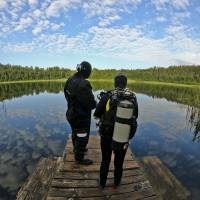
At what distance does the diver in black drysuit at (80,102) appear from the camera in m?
6.54

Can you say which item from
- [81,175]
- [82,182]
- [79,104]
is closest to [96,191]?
[82,182]

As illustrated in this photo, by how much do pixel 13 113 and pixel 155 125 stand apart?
13518 mm

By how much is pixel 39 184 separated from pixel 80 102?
10.3 ft

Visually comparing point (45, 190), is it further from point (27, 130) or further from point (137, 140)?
point (27, 130)

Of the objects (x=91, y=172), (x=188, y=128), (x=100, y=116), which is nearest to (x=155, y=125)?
(x=188, y=128)

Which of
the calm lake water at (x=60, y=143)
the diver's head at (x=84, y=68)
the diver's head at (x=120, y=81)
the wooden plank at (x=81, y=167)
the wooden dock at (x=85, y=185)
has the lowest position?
the calm lake water at (x=60, y=143)

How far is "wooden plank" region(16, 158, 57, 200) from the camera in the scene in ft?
23.2

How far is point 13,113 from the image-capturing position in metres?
23.7

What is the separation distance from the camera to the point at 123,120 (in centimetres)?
515

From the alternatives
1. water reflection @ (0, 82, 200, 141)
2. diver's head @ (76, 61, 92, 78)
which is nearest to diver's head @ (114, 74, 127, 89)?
diver's head @ (76, 61, 92, 78)

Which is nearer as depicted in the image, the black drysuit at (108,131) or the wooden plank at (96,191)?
the black drysuit at (108,131)

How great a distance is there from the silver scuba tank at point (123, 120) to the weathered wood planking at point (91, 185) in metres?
1.47

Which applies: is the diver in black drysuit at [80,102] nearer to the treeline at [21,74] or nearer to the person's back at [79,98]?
the person's back at [79,98]

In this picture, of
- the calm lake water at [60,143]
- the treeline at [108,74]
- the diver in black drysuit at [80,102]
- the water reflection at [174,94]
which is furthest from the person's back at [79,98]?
the treeline at [108,74]
